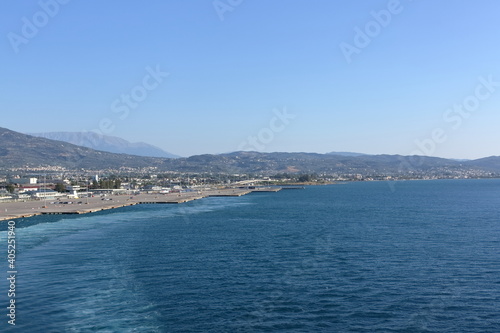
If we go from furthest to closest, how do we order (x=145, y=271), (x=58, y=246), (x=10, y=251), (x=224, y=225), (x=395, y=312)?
(x=224, y=225) < (x=58, y=246) < (x=10, y=251) < (x=145, y=271) < (x=395, y=312)

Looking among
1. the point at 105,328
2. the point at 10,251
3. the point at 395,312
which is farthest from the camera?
the point at 10,251

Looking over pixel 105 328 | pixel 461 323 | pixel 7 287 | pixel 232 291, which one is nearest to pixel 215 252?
pixel 232 291

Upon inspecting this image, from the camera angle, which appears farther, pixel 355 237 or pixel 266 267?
pixel 355 237

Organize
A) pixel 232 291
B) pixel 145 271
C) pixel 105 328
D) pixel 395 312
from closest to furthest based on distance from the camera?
pixel 105 328 → pixel 395 312 → pixel 232 291 → pixel 145 271

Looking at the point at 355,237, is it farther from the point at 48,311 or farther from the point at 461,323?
the point at 48,311

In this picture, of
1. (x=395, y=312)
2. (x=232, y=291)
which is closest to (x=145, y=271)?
(x=232, y=291)

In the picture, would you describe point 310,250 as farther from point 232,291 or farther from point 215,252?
point 232,291
